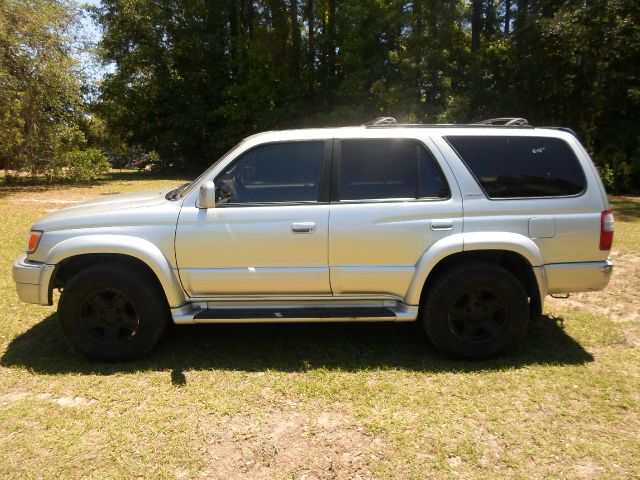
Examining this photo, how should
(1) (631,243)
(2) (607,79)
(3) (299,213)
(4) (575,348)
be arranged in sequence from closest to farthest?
(3) (299,213) → (4) (575,348) → (1) (631,243) → (2) (607,79)

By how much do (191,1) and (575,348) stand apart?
27.8 metres

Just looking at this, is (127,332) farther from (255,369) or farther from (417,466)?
(417,466)

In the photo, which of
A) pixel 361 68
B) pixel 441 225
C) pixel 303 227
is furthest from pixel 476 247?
pixel 361 68

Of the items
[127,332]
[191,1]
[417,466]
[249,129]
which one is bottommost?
[417,466]

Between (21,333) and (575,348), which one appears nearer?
(575,348)

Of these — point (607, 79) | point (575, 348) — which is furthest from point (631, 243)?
point (607, 79)

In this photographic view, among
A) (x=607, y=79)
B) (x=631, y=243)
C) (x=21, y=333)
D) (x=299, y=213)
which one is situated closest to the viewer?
(x=299, y=213)

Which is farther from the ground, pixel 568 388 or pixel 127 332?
pixel 127 332

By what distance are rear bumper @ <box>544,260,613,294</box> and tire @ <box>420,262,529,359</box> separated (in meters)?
0.28

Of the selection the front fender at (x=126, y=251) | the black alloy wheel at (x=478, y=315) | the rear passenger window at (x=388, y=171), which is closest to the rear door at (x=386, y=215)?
the rear passenger window at (x=388, y=171)

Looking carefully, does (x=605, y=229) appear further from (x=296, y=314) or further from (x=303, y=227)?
(x=296, y=314)

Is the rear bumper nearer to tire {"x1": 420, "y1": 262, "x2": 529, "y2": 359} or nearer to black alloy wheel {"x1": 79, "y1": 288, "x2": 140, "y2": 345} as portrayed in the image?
tire {"x1": 420, "y1": 262, "x2": 529, "y2": 359}

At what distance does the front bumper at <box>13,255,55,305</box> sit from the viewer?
3.81 meters

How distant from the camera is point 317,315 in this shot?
3742 millimetres
